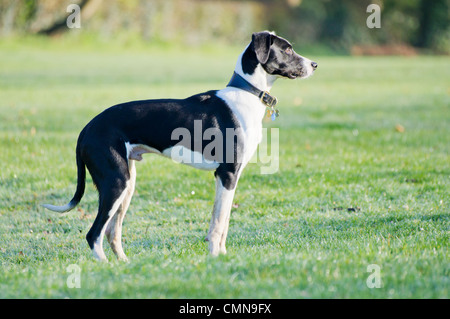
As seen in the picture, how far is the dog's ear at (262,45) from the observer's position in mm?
5027

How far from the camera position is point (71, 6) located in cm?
3027

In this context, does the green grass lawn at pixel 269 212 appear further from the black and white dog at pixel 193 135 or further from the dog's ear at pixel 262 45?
the dog's ear at pixel 262 45

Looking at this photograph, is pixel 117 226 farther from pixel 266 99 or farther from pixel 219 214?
pixel 266 99

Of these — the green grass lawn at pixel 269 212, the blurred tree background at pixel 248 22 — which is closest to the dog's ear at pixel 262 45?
the green grass lawn at pixel 269 212

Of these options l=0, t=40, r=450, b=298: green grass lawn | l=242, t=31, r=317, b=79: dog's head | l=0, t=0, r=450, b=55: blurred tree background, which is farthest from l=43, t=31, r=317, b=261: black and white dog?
l=0, t=0, r=450, b=55: blurred tree background

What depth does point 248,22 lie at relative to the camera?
38.8m

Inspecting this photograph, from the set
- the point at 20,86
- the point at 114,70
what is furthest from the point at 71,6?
the point at 20,86

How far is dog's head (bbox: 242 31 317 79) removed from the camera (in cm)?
504

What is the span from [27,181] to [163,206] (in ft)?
6.95

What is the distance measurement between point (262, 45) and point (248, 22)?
3479cm

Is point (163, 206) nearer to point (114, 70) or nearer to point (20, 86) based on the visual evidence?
point (20, 86)

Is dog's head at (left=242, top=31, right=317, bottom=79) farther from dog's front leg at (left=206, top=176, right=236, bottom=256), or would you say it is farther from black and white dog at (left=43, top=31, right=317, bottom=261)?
dog's front leg at (left=206, top=176, right=236, bottom=256)

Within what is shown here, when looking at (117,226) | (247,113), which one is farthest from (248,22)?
(117,226)

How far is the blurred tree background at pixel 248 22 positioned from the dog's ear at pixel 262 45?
2776cm
